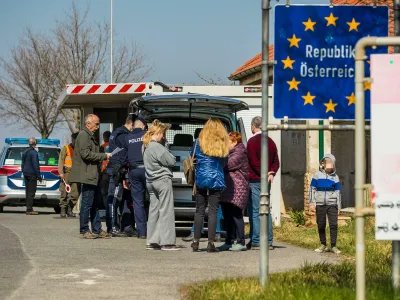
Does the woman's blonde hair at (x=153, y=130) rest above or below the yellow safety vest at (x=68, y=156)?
above

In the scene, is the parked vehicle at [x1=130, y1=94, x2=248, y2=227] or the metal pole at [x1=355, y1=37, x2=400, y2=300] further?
the parked vehicle at [x1=130, y1=94, x2=248, y2=227]

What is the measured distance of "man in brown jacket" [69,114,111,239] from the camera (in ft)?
50.8

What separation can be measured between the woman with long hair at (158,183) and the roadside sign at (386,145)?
7.32m

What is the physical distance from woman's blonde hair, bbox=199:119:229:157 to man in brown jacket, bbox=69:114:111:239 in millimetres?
1930

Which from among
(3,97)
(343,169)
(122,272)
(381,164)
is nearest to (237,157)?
(122,272)

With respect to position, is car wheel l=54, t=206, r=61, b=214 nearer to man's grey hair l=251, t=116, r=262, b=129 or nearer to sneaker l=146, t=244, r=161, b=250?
sneaker l=146, t=244, r=161, b=250

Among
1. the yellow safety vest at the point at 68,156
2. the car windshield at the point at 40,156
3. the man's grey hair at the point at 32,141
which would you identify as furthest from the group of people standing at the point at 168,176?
the car windshield at the point at 40,156

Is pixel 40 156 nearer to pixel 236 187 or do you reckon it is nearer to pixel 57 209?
pixel 57 209

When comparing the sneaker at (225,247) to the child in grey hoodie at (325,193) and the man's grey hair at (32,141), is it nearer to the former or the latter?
the child in grey hoodie at (325,193)

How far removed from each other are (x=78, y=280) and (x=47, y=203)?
50.1 ft

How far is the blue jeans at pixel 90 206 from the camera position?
15727 millimetres

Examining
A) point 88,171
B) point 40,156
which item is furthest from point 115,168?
point 40,156

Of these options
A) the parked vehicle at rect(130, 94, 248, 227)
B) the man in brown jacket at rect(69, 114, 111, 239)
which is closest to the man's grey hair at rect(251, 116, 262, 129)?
the parked vehicle at rect(130, 94, 248, 227)

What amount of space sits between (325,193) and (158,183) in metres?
2.27
